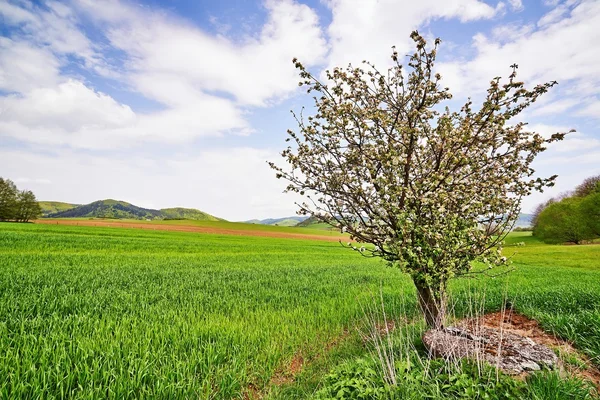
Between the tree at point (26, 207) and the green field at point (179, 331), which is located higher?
the tree at point (26, 207)

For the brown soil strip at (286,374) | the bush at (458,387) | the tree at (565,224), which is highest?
the tree at (565,224)

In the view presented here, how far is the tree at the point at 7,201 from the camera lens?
84.2 m

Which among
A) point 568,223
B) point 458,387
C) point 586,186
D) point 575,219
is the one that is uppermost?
point 586,186

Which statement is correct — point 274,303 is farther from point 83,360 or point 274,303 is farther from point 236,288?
point 83,360

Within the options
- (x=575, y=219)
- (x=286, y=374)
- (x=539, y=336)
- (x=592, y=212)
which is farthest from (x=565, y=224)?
(x=286, y=374)

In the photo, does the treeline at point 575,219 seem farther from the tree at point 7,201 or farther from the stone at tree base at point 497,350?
the tree at point 7,201

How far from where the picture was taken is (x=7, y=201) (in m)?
84.7

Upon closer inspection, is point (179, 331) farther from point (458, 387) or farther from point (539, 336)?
point (539, 336)

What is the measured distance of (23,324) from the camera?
20.6 feet

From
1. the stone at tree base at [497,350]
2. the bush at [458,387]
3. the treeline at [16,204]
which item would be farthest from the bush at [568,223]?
the treeline at [16,204]

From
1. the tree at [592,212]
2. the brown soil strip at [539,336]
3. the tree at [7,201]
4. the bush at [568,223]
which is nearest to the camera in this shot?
the brown soil strip at [539,336]

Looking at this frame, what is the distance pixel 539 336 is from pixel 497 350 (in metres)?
3.03

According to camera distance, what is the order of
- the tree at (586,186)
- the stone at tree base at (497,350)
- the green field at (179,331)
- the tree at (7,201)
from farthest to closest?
the tree at (7,201) → the tree at (586,186) → the stone at tree base at (497,350) → the green field at (179,331)

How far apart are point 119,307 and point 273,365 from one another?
4.94 metres
